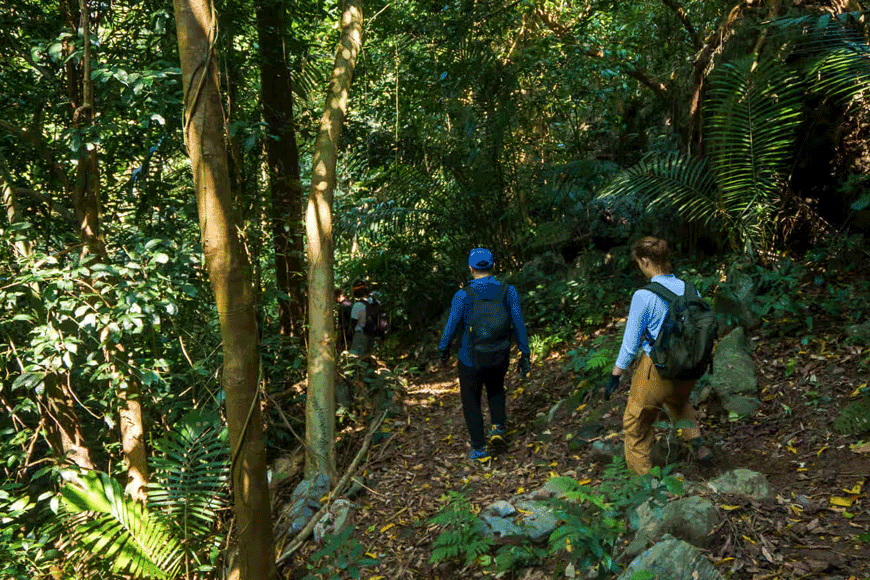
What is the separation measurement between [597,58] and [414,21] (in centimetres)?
278

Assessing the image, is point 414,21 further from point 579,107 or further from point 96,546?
point 96,546

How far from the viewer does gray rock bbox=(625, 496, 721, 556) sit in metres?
3.62

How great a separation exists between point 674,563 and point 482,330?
237 centimetres

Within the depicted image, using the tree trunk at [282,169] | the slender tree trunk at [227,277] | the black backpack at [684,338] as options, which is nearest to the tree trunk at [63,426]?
the tree trunk at [282,169]

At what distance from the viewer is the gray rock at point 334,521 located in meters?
5.02

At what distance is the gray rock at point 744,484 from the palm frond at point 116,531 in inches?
150

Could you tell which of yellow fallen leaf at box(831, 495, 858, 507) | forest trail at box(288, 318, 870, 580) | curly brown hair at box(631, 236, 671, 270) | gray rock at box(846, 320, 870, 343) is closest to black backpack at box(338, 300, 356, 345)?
forest trail at box(288, 318, 870, 580)

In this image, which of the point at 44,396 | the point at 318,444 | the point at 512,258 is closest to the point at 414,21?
the point at 512,258

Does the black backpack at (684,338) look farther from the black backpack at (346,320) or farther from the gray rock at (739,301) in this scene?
the black backpack at (346,320)

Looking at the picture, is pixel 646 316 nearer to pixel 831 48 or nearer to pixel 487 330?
pixel 487 330

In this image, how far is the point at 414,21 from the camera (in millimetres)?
8492

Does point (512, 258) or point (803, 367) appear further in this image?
point (512, 258)

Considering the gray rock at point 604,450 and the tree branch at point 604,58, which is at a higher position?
the tree branch at point 604,58

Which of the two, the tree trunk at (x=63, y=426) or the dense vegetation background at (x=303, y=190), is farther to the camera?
the tree trunk at (x=63, y=426)
